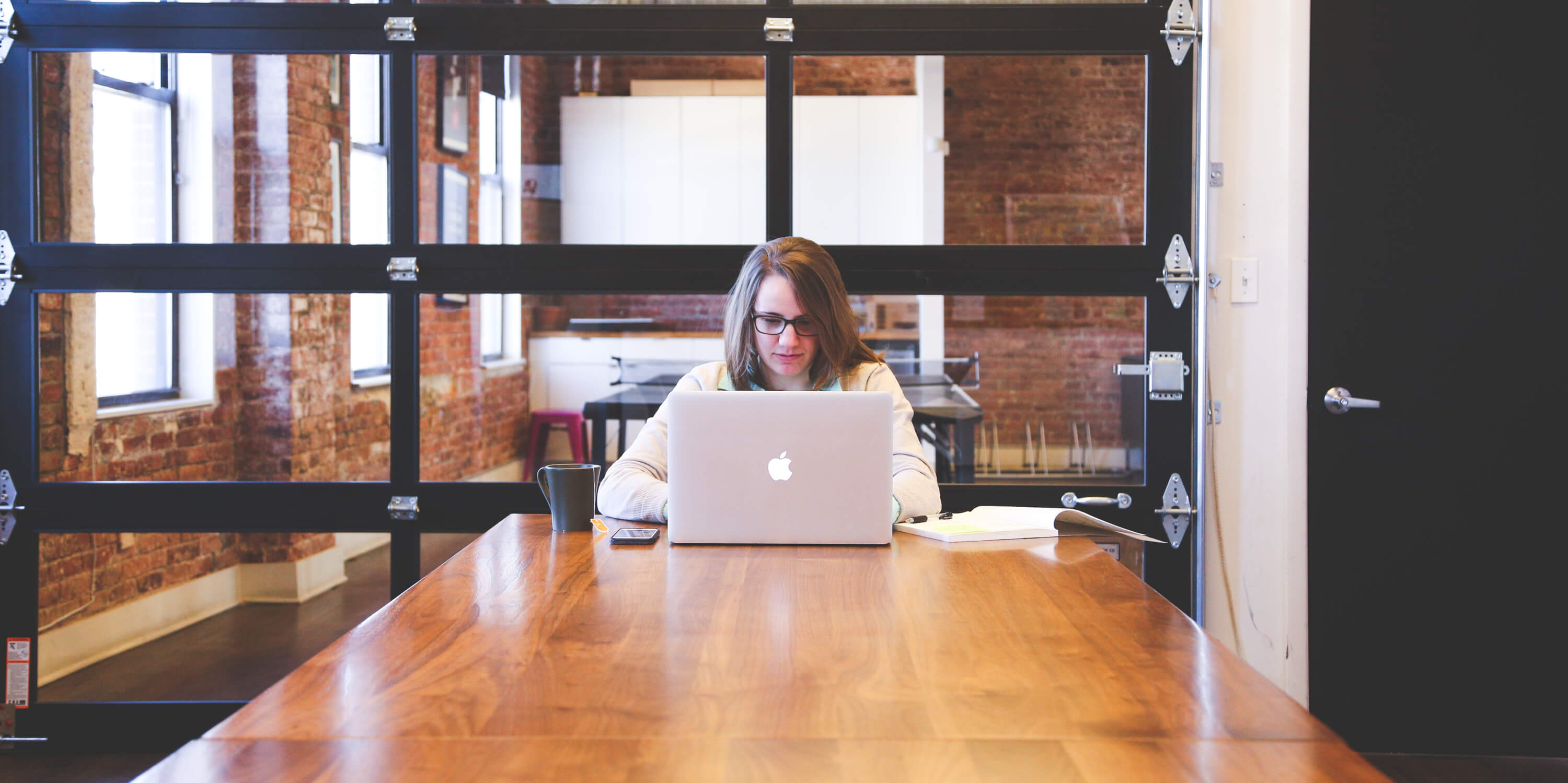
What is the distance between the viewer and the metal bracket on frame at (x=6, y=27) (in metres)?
2.77

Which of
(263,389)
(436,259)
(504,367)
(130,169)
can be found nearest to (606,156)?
(436,259)

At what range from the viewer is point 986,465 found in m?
2.87

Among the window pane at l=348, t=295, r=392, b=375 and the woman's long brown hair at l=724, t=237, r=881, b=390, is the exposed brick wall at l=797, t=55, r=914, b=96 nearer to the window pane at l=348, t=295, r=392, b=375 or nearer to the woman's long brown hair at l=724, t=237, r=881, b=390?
the woman's long brown hair at l=724, t=237, r=881, b=390

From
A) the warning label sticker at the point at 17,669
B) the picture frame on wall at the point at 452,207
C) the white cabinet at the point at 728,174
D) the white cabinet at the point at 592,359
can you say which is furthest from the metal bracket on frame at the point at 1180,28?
the warning label sticker at the point at 17,669

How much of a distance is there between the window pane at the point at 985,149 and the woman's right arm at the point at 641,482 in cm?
92

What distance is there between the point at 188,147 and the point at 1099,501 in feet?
8.90

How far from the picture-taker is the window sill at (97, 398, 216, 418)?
2963 mm

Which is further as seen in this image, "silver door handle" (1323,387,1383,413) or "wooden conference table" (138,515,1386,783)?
"silver door handle" (1323,387,1383,413)

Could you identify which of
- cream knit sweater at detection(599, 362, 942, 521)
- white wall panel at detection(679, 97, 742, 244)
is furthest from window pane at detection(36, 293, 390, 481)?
cream knit sweater at detection(599, 362, 942, 521)

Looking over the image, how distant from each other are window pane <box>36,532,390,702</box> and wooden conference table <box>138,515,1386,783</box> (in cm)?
177

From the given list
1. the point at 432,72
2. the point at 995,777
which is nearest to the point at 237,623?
the point at 432,72

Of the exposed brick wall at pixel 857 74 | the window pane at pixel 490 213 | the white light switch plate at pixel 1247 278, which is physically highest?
the exposed brick wall at pixel 857 74

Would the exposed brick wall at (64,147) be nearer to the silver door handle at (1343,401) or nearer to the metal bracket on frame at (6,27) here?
the metal bracket on frame at (6,27)

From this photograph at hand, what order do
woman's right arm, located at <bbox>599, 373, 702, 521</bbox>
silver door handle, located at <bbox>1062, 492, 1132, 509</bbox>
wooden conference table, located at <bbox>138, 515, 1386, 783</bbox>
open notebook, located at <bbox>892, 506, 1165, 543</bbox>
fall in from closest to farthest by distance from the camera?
wooden conference table, located at <bbox>138, 515, 1386, 783</bbox>, open notebook, located at <bbox>892, 506, 1165, 543</bbox>, woman's right arm, located at <bbox>599, 373, 702, 521</bbox>, silver door handle, located at <bbox>1062, 492, 1132, 509</bbox>
